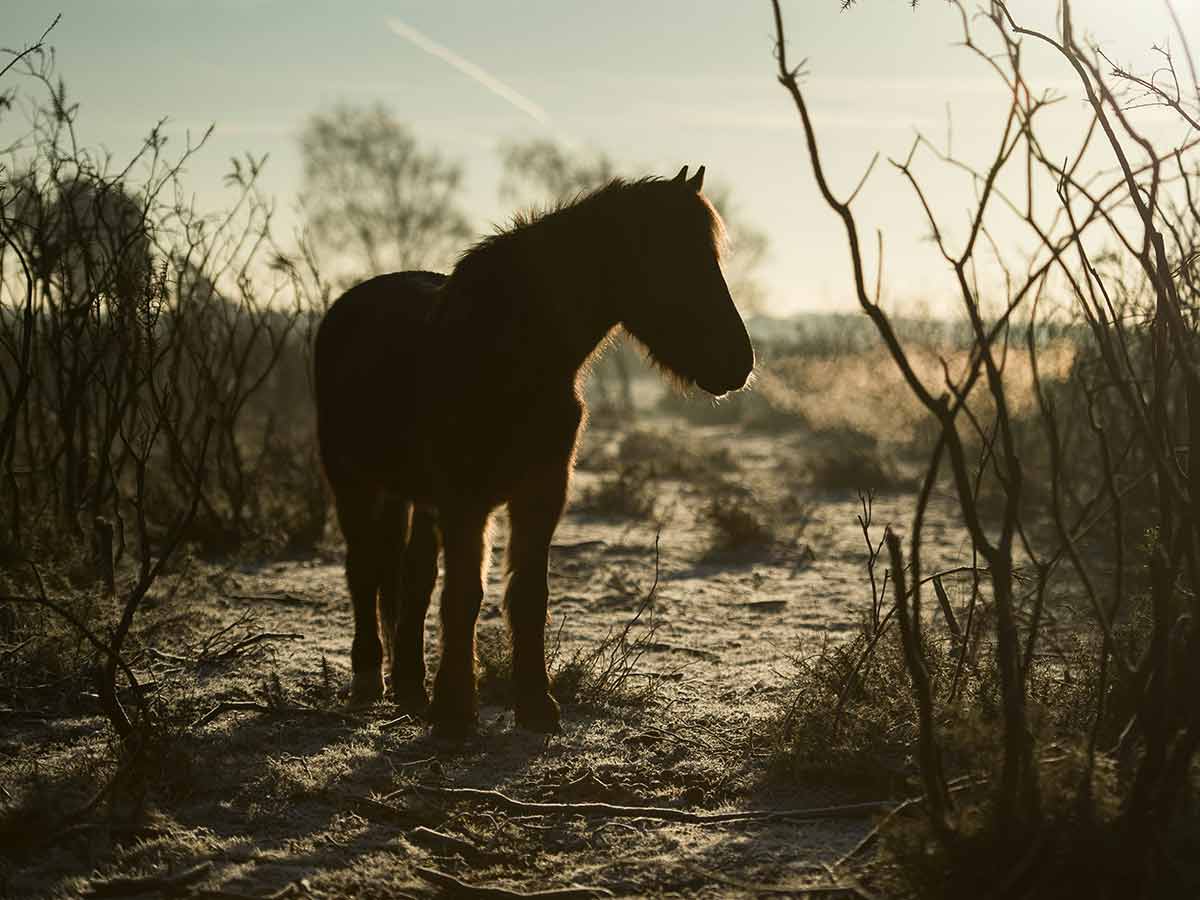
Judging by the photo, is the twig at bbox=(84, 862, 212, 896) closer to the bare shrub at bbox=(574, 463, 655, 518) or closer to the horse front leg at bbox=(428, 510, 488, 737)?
the horse front leg at bbox=(428, 510, 488, 737)

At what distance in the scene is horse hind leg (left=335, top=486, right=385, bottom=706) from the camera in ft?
15.3

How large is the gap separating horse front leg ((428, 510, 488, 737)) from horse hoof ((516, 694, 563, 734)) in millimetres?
189

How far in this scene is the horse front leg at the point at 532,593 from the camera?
13.5ft

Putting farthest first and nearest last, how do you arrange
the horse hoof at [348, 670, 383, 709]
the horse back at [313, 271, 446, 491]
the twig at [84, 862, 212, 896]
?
the horse hoof at [348, 670, 383, 709] < the horse back at [313, 271, 446, 491] < the twig at [84, 862, 212, 896]

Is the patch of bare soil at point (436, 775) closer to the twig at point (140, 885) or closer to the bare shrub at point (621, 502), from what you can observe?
the twig at point (140, 885)

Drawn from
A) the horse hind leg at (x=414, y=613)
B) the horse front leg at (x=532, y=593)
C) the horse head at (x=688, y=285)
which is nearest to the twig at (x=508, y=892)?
the horse front leg at (x=532, y=593)

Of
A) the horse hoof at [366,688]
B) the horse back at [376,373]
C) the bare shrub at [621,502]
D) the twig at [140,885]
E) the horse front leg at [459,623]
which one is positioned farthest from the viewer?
the bare shrub at [621,502]

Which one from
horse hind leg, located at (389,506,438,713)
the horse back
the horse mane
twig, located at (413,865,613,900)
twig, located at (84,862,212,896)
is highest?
the horse mane

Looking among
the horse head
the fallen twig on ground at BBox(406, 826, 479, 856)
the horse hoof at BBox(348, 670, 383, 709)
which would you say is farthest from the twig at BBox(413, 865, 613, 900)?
the horse head

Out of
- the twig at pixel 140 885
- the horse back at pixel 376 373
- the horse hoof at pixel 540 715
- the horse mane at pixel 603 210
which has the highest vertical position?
the horse mane at pixel 603 210

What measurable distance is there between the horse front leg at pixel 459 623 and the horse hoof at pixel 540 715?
19 cm

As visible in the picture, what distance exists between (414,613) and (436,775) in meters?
1.14

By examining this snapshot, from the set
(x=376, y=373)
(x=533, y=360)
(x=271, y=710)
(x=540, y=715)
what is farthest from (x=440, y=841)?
(x=376, y=373)

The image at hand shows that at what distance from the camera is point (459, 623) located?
409cm
